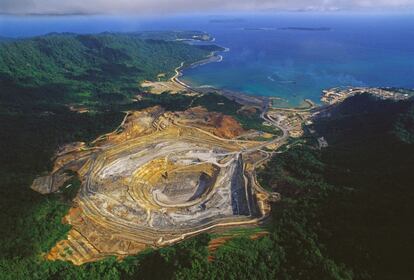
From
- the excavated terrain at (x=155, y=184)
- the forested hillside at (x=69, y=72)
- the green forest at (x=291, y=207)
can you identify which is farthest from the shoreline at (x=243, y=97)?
the excavated terrain at (x=155, y=184)

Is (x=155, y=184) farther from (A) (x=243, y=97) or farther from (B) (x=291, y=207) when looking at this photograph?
(A) (x=243, y=97)

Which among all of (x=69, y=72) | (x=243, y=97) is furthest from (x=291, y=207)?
(x=69, y=72)

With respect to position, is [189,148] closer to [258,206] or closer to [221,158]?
[221,158]

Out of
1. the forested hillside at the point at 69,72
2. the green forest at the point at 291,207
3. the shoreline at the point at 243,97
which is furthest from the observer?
the forested hillside at the point at 69,72

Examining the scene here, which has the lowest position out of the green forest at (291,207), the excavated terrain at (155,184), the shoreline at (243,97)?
the shoreline at (243,97)

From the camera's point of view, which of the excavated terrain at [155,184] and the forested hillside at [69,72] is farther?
the forested hillside at [69,72]

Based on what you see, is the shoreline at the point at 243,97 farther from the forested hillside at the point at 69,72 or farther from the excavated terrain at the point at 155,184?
the excavated terrain at the point at 155,184
